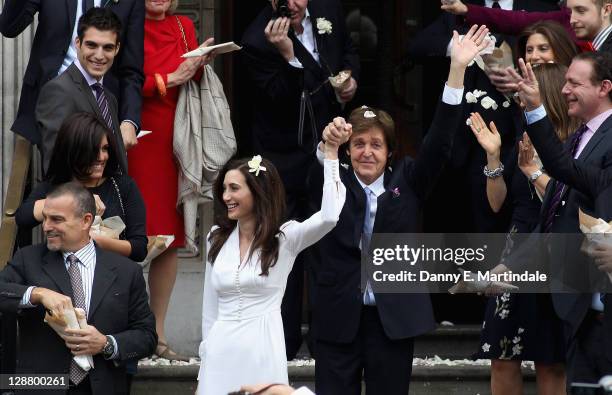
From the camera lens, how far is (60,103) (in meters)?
8.72

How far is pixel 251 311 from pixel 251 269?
0.66 ft

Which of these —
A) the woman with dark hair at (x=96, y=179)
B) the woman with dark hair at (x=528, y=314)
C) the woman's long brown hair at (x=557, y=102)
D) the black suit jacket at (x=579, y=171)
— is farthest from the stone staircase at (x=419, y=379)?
the black suit jacket at (x=579, y=171)

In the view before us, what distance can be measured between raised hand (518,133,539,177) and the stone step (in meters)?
1.45

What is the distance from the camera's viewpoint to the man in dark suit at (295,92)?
971cm

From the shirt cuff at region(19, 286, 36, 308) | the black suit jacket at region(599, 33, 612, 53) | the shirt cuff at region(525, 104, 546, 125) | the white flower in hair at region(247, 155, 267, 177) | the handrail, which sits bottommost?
the shirt cuff at region(19, 286, 36, 308)

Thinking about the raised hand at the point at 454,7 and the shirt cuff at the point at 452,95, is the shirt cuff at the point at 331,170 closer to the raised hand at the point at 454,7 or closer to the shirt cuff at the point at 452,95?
the shirt cuff at the point at 452,95

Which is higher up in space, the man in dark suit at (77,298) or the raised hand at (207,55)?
the raised hand at (207,55)

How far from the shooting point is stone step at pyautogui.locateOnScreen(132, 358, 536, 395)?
941 centimetres

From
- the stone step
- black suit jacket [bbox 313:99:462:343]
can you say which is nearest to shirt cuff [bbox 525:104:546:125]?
black suit jacket [bbox 313:99:462:343]

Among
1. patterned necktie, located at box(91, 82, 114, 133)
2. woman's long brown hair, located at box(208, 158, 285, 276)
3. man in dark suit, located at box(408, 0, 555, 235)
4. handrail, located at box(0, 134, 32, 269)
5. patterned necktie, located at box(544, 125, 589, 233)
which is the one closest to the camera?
woman's long brown hair, located at box(208, 158, 285, 276)

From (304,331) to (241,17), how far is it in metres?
2.38

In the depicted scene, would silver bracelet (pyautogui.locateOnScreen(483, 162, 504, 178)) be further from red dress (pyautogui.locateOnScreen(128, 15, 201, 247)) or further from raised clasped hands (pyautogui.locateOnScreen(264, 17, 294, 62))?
red dress (pyautogui.locateOnScreen(128, 15, 201, 247))

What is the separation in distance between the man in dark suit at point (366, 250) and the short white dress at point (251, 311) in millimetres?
455

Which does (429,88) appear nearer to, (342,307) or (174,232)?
(174,232)
